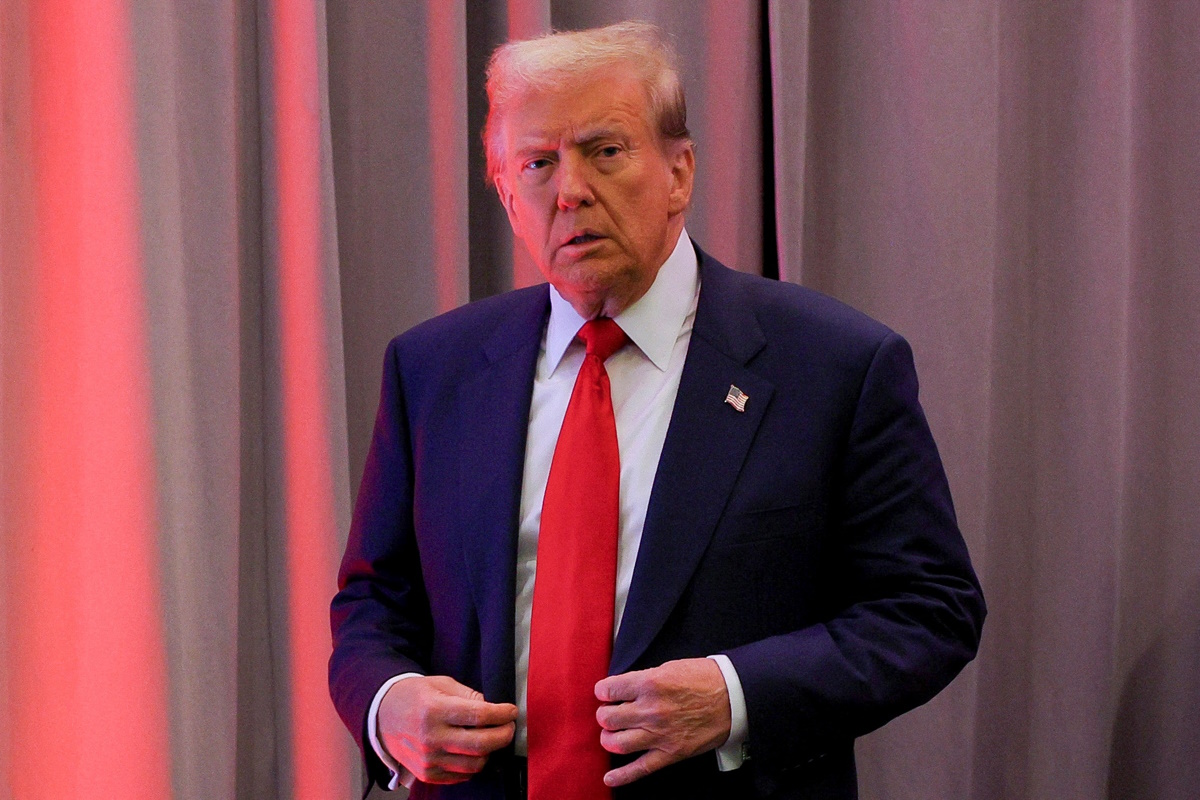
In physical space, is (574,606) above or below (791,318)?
below

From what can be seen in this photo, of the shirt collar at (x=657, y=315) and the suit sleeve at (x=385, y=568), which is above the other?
the shirt collar at (x=657, y=315)

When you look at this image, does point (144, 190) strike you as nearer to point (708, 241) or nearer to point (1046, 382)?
point (708, 241)

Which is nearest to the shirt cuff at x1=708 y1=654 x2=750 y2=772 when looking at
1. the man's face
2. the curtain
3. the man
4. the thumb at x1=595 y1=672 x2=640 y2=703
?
the man

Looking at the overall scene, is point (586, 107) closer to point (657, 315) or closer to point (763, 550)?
point (657, 315)

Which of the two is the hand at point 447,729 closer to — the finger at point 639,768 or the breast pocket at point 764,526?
the finger at point 639,768

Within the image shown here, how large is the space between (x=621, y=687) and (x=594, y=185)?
0.61m

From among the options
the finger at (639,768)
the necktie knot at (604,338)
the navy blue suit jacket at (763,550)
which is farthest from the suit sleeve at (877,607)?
the necktie knot at (604,338)

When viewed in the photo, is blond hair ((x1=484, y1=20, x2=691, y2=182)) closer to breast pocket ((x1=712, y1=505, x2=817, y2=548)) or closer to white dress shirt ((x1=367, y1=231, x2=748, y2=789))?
white dress shirt ((x1=367, y1=231, x2=748, y2=789))

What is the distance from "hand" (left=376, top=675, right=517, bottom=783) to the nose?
23.4 inches

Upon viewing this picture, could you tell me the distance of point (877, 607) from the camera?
56.3 inches

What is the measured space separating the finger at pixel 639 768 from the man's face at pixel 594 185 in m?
0.56

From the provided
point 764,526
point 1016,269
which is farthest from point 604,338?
point 1016,269

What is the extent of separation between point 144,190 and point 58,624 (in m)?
0.72

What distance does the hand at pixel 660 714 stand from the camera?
130 centimetres
